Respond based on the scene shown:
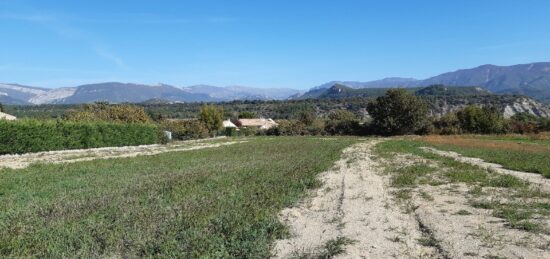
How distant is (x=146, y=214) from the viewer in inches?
446

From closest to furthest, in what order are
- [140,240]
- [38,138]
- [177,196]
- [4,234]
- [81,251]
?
[81,251], [140,240], [4,234], [177,196], [38,138]

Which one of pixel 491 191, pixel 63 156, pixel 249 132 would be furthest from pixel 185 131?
pixel 491 191

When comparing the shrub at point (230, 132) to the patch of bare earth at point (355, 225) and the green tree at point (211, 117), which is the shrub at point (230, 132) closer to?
the green tree at point (211, 117)

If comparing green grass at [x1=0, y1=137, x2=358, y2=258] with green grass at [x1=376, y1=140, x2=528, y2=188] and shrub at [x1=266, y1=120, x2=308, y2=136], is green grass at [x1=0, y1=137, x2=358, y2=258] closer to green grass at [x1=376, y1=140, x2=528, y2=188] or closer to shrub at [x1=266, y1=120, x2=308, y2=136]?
green grass at [x1=376, y1=140, x2=528, y2=188]

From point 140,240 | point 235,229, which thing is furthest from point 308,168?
point 140,240

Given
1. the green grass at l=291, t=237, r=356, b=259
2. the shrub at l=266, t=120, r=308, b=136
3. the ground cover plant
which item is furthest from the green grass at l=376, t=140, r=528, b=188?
the shrub at l=266, t=120, r=308, b=136

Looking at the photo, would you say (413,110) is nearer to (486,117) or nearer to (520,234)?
(486,117)

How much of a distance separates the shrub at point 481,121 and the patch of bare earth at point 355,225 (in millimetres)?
74353

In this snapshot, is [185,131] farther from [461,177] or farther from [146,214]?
[146,214]

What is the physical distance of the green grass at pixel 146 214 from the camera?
862cm

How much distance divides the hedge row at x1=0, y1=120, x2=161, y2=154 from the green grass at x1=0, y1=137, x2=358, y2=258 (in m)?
20.1

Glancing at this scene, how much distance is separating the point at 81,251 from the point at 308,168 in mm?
16182

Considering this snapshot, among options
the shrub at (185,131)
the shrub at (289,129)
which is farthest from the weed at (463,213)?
the shrub at (289,129)

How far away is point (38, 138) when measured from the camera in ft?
134
